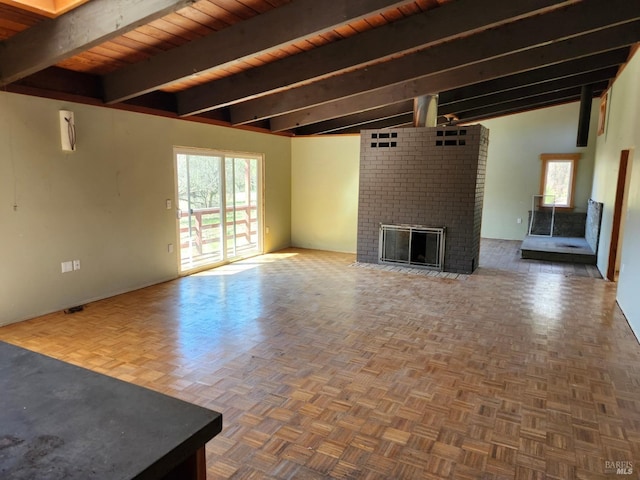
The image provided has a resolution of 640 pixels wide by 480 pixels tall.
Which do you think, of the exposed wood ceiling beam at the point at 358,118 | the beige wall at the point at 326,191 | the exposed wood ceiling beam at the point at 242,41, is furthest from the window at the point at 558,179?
the exposed wood ceiling beam at the point at 242,41

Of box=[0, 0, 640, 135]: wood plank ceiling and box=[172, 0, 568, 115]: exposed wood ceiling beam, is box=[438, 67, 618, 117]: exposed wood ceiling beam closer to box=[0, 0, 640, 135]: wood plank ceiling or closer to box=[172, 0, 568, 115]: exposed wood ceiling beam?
box=[0, 0, 640, 135]: wood plank ceiling

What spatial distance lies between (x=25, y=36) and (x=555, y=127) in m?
8.81

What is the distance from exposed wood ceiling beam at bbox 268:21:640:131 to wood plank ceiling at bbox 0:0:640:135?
0.01 metres

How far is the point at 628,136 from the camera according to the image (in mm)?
4898

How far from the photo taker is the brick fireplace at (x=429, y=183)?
573 centimetres

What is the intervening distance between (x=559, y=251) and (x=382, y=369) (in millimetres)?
5215

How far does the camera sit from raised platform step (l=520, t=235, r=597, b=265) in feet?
21.8

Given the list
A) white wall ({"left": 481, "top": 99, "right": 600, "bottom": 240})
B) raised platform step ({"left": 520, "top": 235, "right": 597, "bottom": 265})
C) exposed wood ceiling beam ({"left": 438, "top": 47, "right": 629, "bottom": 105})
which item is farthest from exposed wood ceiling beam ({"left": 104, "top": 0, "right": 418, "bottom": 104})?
white wall ({"left": 481, "top": 99, "right": 600, "bottom": 240})

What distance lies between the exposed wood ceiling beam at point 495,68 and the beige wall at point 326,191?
1040mm

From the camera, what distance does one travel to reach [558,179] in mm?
8555

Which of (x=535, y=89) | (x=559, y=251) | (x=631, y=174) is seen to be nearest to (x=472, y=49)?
(x=631, y=174)

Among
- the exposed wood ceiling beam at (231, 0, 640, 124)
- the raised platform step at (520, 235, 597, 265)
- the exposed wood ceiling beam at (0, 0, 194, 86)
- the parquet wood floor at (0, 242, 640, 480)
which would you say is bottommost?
the parquet wood floor at (0, 242, 640, 480)

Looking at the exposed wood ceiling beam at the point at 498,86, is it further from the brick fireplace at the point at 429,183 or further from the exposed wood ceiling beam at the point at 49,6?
the exposed wood ceiling beam at the point at 49,6

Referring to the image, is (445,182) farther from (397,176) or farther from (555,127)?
(555,127)
